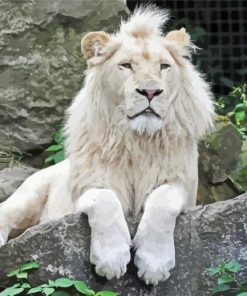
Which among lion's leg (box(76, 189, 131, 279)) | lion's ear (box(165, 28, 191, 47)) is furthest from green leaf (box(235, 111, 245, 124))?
lion's leg (box(76, 189, 131, 279))

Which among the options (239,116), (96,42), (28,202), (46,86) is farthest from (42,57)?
(96,42)

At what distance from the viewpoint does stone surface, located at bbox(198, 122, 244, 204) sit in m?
6.71

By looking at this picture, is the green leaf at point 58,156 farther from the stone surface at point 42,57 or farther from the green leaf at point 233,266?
the green leaf at point 233,266

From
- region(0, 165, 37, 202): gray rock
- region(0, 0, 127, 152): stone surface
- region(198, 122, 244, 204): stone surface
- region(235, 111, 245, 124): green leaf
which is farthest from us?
region(235, 111, 245, 124): green leaf

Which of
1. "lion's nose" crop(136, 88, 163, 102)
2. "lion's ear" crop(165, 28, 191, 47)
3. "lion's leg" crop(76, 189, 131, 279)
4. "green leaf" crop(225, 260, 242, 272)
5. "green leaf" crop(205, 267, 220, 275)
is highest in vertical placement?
"lion's ear" crop(165, 28, 191, 47)

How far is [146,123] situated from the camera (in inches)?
200

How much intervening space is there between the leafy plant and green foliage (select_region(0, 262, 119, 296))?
6.84ft

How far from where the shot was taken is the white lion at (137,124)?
505 cm

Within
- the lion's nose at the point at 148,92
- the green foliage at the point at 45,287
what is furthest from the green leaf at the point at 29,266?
the lion's nose at the point at 148,92

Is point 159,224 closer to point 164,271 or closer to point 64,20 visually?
point 164,271

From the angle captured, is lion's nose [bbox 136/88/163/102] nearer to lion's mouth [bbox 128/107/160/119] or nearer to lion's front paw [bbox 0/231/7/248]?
lion's mouth [bbox 128/107/160/119]

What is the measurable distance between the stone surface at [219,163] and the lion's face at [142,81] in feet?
5.16

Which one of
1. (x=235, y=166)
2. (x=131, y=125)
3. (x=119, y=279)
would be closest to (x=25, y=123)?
(x=235, y=166)

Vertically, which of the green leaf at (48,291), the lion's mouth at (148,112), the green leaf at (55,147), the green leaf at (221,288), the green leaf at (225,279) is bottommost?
the green leaf at (221,288)
